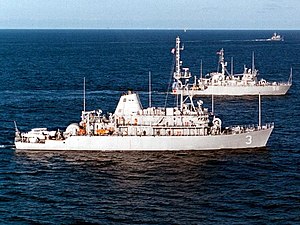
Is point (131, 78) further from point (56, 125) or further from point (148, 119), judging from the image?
point (148, 119)

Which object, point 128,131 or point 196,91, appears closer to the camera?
point 128,131

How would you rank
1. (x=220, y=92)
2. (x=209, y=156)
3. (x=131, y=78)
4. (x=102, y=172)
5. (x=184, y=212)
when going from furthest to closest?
1. (x=131, y=78)
2. (x=220, y=92)
3. (x=209, y=156)
4. (x=102, y=172)
5. (x=184, y=212)

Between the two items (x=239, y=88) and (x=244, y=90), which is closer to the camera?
(x=239, y=88)

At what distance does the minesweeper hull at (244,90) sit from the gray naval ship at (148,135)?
54021 millimetres

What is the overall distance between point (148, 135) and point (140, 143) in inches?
58.7

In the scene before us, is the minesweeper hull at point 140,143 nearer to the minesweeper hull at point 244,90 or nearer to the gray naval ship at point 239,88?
the gray naval ship at point 239,88

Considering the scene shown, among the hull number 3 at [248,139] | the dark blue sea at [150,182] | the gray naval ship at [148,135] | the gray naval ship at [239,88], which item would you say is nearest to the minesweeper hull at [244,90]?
the gray naval ship at [239,88]

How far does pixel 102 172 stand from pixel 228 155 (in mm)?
16950

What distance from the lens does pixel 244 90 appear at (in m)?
134

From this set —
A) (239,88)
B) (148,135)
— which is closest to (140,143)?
(148,135)

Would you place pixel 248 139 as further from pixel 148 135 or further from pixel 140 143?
pixel 140 143

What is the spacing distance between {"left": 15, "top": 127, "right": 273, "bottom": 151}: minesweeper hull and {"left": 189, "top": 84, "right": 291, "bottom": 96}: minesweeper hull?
2179 inches

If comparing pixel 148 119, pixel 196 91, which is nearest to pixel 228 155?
pixel 148 119

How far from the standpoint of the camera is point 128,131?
259 feet
